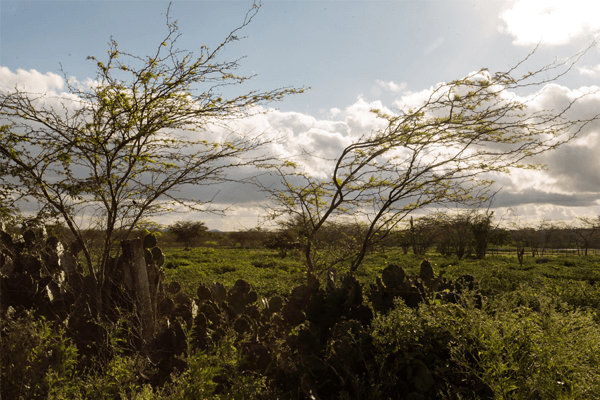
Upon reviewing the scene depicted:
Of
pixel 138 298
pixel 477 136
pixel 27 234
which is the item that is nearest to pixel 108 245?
pixel 138 298

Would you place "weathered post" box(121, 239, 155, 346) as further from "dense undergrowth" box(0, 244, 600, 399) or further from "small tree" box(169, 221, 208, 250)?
"small tree" box(169, 221, 208, 250)

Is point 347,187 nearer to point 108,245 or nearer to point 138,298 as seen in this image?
point 138,298

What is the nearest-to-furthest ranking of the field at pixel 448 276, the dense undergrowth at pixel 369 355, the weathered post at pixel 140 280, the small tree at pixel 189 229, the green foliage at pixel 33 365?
the dense undergrowth at pixel 369 355 < the green foliage at pixel 33 365 < the weathered post at pixel 140 280 < the field at pixel 448 276 < the small tree at pixel 189 229

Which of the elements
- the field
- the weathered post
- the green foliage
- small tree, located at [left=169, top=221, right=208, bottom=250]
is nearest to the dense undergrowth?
the green foliage

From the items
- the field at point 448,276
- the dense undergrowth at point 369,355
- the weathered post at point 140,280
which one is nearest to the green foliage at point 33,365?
the dense undergrowth at point 369,355

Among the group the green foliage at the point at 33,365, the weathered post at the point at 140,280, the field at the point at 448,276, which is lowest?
the field at the point at 448,276

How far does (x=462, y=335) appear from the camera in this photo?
2.41 m

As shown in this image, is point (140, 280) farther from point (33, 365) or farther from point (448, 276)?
point (448, 276)

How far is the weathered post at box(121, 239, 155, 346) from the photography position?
164 inches

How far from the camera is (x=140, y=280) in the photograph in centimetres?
420

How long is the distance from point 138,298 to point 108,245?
0.97 metres

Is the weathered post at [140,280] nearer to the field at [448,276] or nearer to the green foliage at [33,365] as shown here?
the green foliage at [33,365]

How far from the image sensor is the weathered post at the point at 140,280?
4.18 meters

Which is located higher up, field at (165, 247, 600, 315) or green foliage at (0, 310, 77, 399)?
green foliage at (0, 310, 77, 399)
